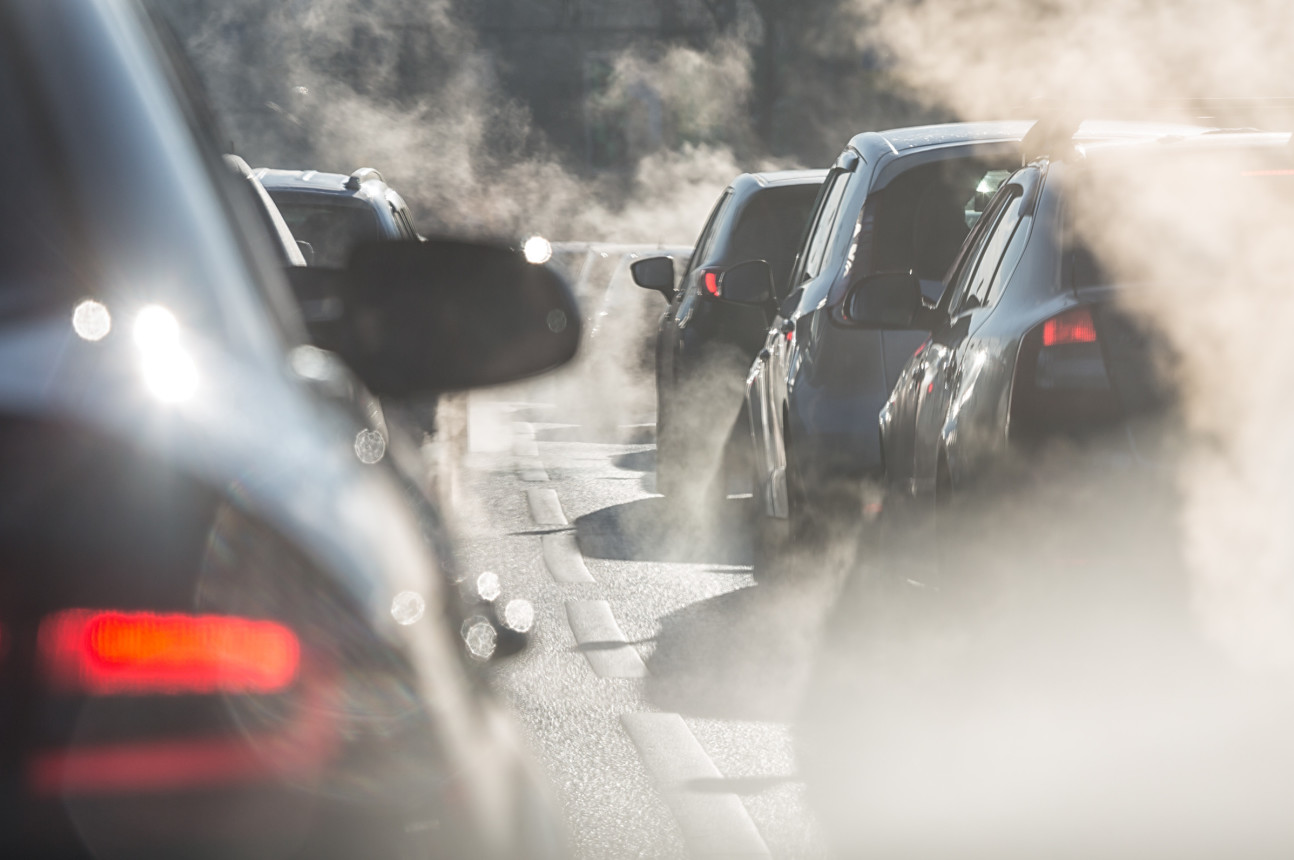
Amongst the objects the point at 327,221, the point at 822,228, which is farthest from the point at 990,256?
the point at 327,221

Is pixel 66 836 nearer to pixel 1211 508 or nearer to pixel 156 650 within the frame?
pixel 156 650

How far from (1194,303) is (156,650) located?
332 cm

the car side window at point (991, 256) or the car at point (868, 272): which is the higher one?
the car at point (868, 272)

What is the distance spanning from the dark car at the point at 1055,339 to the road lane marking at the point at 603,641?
4.71ft

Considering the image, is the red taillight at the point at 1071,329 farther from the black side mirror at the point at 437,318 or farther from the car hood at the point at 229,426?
the car hood at the point at 229,426

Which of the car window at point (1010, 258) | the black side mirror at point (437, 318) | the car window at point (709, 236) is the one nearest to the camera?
the black side mirror at point (437, 318)

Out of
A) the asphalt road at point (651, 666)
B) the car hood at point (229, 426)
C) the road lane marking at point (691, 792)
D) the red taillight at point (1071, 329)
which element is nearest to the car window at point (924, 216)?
the asphalt road at point (651, 666)

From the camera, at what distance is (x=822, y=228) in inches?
303

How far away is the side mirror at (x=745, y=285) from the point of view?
8.40 meters

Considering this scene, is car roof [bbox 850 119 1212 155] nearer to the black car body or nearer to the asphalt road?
the black car body

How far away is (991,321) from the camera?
477cm

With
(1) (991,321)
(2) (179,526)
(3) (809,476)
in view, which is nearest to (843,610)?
(3) (809,476)

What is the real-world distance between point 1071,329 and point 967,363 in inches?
21.6

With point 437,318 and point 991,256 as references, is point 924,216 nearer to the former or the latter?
point 991,256
